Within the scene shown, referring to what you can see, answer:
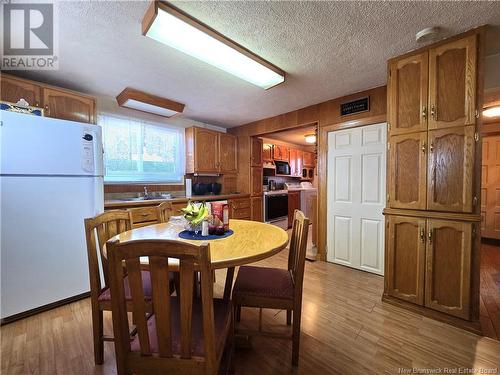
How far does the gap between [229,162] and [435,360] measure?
11.8 ft

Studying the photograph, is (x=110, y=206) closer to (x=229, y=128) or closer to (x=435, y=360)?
(x=229, y=128)

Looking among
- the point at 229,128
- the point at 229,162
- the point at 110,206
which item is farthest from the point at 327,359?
the point at 229,128

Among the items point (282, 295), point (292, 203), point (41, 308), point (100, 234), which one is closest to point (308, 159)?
point (292, 203)

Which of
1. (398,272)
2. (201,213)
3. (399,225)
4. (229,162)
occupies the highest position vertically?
(229,162)

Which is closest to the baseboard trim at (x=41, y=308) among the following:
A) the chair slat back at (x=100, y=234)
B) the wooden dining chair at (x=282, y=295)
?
the chair slat back at (x=100, y=234)

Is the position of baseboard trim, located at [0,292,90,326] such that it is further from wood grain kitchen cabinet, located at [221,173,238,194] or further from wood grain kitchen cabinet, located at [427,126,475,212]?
wood grain kitchen cabinet, located at [427,126,475,212]

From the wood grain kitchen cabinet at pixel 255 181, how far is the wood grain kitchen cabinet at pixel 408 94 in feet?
8.54

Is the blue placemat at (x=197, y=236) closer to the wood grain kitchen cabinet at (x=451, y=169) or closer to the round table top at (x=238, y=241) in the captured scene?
the round table top at (x=238, y=241)

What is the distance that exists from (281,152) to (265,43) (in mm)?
3797

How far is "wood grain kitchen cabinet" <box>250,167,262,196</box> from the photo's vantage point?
4242mm

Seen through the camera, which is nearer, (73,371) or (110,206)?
(73,371)

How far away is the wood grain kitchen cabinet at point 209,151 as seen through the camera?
3.66 meters

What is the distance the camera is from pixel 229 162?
4.21 m

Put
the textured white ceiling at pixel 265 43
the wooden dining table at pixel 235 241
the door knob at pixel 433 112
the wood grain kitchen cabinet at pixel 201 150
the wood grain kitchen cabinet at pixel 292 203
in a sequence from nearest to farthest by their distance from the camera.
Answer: the wooden dining table at pixel 235 241 < the textured white ceiling at pixel 265 43 < the door knob at pixel 433 112 < the wood grain kitchen cabinet at pixel 201 150 < the wood grain kitchen cabinet at pixel 292 203
